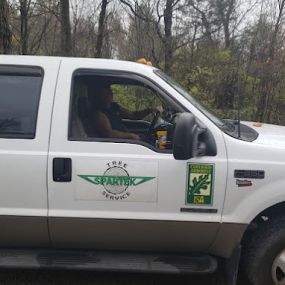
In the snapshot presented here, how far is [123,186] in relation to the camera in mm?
3338

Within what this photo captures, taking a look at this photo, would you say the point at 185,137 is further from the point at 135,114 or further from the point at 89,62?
the point at 135,114

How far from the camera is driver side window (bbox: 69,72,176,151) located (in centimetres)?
348

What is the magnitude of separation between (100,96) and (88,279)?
1.66 meters

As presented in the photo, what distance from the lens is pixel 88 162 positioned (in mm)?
3326

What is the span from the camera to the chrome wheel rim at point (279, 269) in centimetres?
349

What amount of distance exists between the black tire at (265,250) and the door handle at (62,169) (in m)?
Result: 1.54

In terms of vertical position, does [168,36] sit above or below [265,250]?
above

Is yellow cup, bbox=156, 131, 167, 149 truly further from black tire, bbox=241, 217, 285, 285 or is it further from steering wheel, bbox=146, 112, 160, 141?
black tire, bbox=241, 217, 285, 285

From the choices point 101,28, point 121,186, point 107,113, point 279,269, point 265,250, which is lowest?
point 279,269

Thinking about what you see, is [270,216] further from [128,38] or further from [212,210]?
[128,38]

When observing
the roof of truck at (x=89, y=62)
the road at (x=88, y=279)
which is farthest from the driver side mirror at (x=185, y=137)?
the road at (x=88, y=279)

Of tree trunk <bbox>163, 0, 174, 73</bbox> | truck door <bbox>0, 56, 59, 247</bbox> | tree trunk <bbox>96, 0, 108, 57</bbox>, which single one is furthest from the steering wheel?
tree trunk <bbox>96, 0, 108, 57</bbox>

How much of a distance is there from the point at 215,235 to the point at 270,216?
1.59 ft

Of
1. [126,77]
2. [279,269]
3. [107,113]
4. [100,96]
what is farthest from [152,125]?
[279,269]
